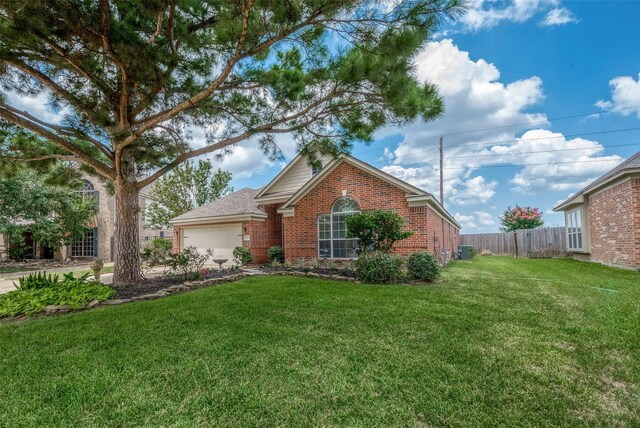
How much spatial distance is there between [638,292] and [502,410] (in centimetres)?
689

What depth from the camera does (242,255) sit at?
13.3 m

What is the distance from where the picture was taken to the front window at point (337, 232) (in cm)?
1142

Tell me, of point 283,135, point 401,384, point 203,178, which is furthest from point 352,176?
point 203,178

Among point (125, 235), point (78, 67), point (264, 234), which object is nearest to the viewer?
point (78, 67)

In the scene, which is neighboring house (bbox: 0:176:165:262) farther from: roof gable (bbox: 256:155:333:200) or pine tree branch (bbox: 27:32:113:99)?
pine tree branch (bbox: 27:32:113:99)

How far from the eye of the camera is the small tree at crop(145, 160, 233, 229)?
77.0ft

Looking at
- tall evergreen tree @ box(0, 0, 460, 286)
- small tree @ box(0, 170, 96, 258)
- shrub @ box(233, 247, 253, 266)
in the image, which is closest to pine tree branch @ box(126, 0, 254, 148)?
tall evergreen tree @ box(0, 0, 460, 286)

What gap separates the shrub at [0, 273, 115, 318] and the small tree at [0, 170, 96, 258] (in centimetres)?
1070

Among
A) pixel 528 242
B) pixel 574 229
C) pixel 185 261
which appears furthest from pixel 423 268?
pixel 528 242

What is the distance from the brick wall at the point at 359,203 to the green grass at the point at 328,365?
470 centimetres

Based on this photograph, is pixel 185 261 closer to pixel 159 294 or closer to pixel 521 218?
pixel 159 294

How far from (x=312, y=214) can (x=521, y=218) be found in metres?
20.5

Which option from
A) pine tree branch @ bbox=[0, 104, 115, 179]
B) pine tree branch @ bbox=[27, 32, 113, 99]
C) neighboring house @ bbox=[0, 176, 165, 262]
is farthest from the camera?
neighboring house @ bbox=[0, 176, 165, 262]

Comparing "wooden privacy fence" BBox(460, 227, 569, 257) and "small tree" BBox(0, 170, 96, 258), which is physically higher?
"small tree" BBox(0, 170, 96, 258)
